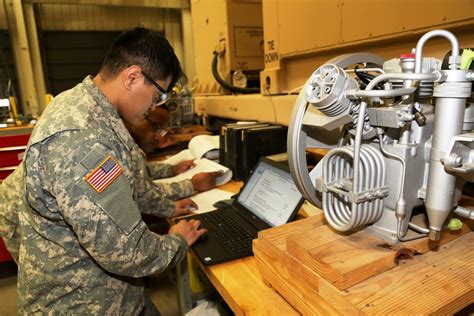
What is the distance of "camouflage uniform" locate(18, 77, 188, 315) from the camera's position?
86 cm

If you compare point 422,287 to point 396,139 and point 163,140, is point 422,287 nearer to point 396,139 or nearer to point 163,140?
point 396,139

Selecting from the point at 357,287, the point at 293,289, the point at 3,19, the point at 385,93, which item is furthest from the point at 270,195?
the point at 3,19

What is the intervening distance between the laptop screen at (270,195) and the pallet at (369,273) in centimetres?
35

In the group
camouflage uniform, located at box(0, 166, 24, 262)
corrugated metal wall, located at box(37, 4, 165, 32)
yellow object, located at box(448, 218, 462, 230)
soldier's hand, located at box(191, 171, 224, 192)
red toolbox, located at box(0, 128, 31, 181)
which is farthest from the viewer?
corrugated metal wall, located at box(37, 4, 165, 32)

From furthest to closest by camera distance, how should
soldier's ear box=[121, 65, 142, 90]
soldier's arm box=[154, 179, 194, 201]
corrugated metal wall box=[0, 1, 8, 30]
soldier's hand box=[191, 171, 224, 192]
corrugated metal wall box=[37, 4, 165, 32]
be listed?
corrugated metal wall box=[37, 4, 165, 32]
corrugated metal wall box=[0, 1, 8, 30]
soldier's hand box=[191, 171, 224, 192]
soldier's arm box=[154, 179, 194, 201]
soldier's ear box=[121, 65, 142, 90]

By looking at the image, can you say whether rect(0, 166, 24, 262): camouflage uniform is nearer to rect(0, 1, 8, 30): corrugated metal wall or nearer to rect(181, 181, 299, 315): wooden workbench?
rect(181, 181, 299, 315): wooden workbench

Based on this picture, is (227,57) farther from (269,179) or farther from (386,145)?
(386,145)

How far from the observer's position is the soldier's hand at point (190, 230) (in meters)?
1.12

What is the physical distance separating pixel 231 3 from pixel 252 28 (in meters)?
0.23

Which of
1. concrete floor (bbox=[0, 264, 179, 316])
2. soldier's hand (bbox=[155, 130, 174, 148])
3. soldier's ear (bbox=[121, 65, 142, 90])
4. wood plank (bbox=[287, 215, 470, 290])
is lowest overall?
concrete floor (bbox=[0, 264, 179, 316])

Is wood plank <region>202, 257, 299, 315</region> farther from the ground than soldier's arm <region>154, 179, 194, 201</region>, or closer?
closer

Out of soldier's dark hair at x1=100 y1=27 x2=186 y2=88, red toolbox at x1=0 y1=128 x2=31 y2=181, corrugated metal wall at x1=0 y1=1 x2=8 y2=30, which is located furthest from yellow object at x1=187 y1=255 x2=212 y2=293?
corrugated metal wall at x1=0 y1=1 x2=8 y2=30

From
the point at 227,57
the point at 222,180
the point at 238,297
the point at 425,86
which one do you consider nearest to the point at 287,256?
the point at 238,297

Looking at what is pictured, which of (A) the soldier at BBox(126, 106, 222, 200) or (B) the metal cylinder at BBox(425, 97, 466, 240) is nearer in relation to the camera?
(B) the metal cylinder at BBox(425, 97, 466, 240)
